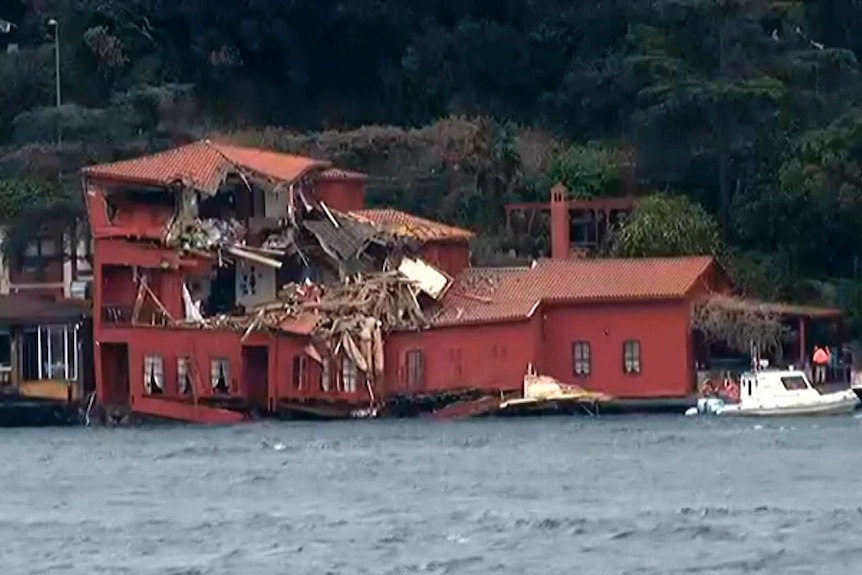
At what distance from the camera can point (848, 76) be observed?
94.6 metres

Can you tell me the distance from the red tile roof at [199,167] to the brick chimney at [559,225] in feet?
20.4

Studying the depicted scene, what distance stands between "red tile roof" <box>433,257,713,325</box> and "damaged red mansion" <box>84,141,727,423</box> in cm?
6

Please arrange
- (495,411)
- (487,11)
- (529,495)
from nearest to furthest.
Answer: (529,495) < (495,411) < (487,11)

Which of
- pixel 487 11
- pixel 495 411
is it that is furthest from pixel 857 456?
pixel 487 11

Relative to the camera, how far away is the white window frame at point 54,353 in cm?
9025

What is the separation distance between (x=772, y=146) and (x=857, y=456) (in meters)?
28.6

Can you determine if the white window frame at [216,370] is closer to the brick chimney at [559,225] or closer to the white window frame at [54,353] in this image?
the white window frame at [54,353]

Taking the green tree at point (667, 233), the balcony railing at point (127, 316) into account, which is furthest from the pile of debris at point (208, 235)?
the green tree at point (667, 233)

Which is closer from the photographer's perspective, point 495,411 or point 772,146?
point 495,411

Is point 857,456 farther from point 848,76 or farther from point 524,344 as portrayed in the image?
point 848,76

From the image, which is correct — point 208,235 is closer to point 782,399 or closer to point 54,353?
point 54,353

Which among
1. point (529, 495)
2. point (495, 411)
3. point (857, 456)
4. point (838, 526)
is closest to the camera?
point (838, 526)

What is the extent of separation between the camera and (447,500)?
189 ft

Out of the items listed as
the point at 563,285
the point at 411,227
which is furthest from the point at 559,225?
the point at 411,227
